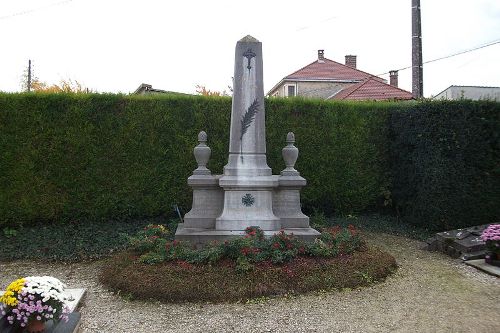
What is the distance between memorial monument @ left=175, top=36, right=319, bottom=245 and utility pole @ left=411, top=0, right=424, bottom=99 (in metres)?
5.38

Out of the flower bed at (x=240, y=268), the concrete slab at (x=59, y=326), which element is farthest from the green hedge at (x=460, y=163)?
the concrete slab at (x=59, y=326)

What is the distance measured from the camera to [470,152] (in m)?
8.23

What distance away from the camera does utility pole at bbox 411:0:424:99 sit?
35.1 feet

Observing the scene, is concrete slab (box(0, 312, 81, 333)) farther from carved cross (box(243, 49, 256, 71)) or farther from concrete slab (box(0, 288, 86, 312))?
carved cross (box(243, 49, 256, 71))

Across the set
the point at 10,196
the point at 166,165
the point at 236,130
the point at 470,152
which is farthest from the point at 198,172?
the point at 470,152

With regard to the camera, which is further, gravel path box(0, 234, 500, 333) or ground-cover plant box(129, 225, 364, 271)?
ground-cover plant box(129, 225, 364, 271)

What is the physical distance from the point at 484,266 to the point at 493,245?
365 mm

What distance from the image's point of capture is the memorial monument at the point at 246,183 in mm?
6836

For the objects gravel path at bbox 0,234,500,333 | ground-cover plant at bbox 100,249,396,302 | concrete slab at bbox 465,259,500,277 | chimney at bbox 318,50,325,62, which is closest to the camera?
gravel path at bbox 0,234,500,333

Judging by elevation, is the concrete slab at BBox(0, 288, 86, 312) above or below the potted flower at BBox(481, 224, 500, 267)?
below

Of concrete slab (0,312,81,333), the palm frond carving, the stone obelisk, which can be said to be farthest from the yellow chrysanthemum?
the palm frond carving

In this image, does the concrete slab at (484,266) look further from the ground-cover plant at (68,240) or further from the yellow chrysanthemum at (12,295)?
the yellow chrysanthemum at (12,295)

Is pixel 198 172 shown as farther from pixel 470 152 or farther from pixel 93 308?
pixel 470 152

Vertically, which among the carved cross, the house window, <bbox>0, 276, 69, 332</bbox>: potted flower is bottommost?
<bbox>0, 276, 69, 332</bbox>: potted flower
